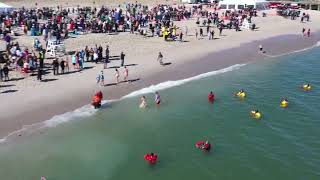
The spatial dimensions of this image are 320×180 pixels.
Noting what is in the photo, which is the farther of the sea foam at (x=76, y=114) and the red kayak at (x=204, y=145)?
the sea foam at (x=76, y=114)

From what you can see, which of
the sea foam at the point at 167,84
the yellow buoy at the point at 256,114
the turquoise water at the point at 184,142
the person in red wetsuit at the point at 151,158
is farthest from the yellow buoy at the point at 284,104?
the person in red wetsuit at the point at 151,158

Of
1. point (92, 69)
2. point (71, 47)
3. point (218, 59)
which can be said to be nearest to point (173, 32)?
point (218, 59)

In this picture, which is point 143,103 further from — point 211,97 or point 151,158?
point 151,158

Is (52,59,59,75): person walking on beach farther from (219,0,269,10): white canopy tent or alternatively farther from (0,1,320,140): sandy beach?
(219,0,269,10): white canopy tent

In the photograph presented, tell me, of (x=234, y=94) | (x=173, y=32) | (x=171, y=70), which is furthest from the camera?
(x=173, y=32)

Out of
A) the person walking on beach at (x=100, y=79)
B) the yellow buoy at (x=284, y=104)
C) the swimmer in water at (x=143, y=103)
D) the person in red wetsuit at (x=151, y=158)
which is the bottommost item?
the person in red wetsuit at (x=151, y=158)

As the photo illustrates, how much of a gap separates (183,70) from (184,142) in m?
13.6

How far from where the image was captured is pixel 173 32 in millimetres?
48125

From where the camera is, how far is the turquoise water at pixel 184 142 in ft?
70.2

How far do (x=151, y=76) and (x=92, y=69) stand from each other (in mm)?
4471

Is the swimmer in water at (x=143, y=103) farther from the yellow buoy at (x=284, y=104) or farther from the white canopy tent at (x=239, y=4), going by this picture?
the white canopy tent at (x=239, y=4)

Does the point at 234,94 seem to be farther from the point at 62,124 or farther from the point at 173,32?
the point at 173,32

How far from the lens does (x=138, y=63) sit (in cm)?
3794

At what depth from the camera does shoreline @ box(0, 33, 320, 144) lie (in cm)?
2637
